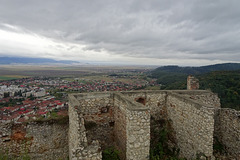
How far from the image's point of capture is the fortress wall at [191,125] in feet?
20.4

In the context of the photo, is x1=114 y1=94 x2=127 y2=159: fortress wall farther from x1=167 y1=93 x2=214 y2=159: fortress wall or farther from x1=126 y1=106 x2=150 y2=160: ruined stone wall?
x1=167 y1=93 x2=214 y2=159: fortress wall

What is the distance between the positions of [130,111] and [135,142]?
4.03 feet

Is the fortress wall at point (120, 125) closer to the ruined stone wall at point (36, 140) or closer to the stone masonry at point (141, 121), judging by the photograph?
the stone masonry at point (141, 121)

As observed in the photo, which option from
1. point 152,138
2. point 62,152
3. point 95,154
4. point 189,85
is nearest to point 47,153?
point 62,152

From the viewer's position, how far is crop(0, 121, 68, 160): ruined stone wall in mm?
7766

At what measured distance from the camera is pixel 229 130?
8281 millimetres

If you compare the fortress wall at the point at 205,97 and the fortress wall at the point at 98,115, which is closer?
the fortress wall at the point at 98,115

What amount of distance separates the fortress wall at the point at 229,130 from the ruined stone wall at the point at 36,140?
8.79m

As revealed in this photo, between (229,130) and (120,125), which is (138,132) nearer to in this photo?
(120,125)

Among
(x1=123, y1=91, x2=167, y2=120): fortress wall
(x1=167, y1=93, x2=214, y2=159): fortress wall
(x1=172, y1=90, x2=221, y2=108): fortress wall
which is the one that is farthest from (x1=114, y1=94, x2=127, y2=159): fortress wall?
(x1=172, y1=90, x2=221, y2=108): fortress wall

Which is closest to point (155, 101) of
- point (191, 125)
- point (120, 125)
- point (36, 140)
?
point (191, 125)

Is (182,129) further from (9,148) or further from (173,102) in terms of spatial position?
(9,148)

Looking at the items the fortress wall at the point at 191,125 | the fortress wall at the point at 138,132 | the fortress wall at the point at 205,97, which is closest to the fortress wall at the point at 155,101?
the fortress wall at the point at 191,125

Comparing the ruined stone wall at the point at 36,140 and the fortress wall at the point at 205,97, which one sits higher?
the fortress wall at the point at 205,97
